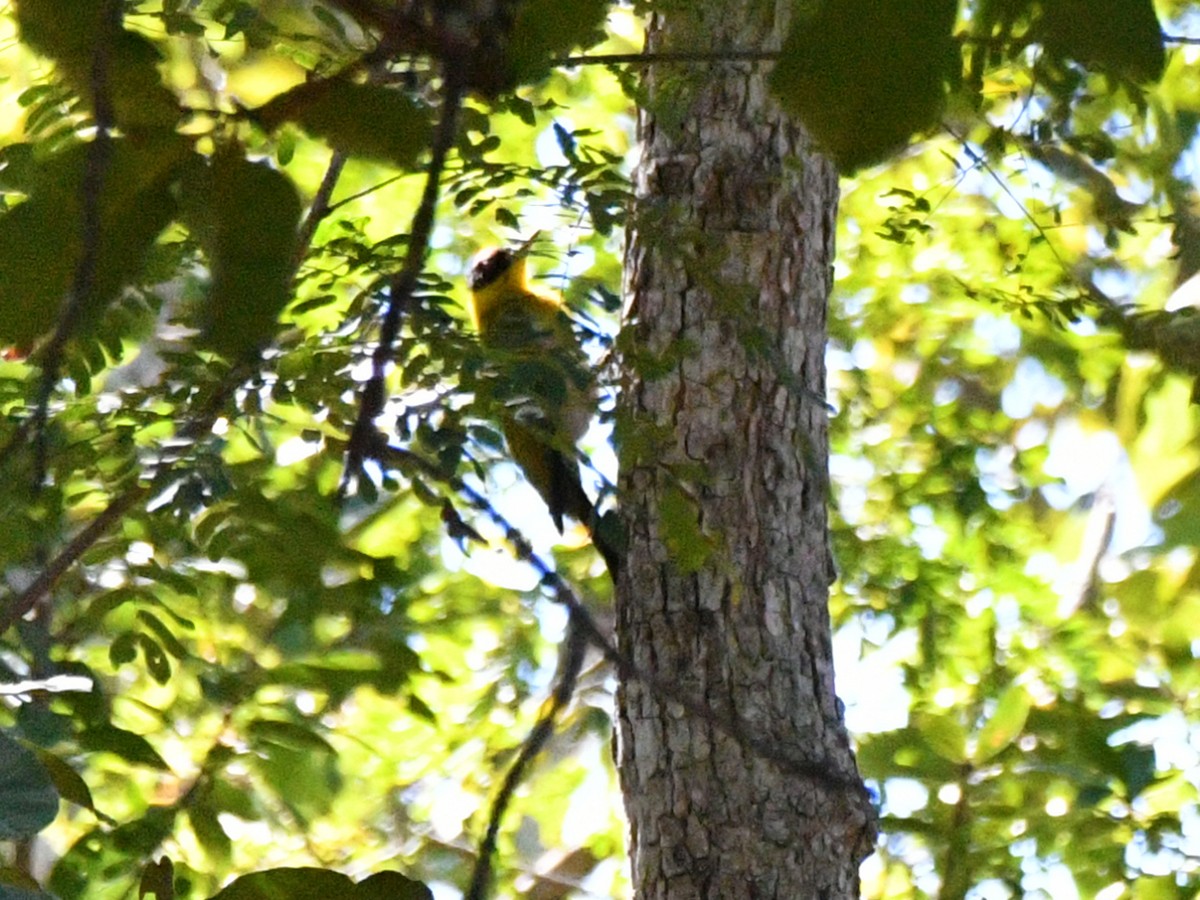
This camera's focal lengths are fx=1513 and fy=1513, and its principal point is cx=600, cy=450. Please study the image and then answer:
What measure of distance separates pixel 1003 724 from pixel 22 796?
1976mm

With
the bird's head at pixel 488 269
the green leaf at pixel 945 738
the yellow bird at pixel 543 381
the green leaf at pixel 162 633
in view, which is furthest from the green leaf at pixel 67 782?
the bird's head at pixel 488 269

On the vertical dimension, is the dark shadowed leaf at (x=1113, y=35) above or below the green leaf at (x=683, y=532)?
below

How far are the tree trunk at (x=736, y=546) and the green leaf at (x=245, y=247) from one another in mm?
1450

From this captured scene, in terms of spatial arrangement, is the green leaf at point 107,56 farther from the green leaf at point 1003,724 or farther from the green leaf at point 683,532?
the green leaf at point 1003,724

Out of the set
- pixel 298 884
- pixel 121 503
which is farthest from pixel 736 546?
pixel 298 884

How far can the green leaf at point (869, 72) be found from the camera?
380 millimetres

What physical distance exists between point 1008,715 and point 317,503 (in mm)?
1792

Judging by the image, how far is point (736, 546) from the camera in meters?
2.25

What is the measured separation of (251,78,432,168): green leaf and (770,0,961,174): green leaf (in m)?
0.17

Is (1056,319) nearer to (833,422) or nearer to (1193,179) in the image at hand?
(1193,179)

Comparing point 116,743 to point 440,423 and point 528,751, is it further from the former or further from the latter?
point 528,751

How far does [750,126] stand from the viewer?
7.87 feet

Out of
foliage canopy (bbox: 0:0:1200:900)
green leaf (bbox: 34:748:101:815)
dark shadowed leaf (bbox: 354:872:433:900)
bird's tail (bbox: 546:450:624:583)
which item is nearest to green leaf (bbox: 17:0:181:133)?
foliage canopy (bbox: 0:0:1200:900)

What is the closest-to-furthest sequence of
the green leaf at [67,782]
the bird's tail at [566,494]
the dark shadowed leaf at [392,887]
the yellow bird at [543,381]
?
the dark shadowed leaf at [392,887]
the yellow bird at [543,381]
the green leaf at [67,782]
the bird's tail at [566,494]
